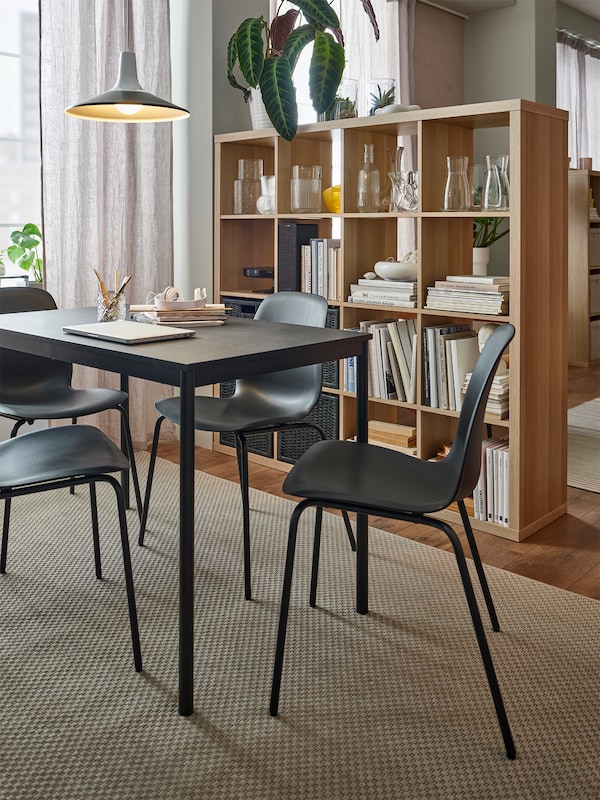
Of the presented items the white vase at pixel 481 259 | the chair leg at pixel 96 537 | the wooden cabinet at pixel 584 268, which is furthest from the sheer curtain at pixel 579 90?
the chair leg at pixel 96 537

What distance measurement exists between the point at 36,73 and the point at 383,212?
5.83ft

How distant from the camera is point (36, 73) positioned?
3818 millimetres

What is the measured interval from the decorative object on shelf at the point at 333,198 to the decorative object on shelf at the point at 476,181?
2.10ft

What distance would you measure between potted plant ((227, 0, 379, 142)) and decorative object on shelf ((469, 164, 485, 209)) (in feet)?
2.57

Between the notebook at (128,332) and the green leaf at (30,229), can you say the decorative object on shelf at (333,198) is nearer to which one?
the green leaf at (30,229)

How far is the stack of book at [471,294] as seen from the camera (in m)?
2.86

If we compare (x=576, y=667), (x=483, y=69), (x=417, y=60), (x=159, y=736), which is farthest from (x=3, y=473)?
(x=483, y=69)

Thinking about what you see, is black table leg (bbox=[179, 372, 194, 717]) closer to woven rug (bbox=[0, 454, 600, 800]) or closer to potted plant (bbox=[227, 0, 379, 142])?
woven rug (bbox=[0, 454, 600, 800])

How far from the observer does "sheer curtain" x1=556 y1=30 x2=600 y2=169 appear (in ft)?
23.2

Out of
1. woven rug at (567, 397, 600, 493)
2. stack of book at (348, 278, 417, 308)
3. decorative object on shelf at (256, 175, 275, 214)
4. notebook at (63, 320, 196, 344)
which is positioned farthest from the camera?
decorative object on shelf at (256, 175, 275, 214)

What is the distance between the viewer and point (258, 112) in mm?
3758

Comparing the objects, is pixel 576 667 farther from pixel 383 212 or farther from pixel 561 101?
pixel 561 101

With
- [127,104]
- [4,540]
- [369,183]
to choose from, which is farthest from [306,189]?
[4,540]

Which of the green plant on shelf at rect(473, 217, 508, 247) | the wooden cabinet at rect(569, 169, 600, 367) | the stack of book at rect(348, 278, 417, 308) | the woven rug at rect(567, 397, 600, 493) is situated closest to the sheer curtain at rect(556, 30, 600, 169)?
the wooden cabinet at rect(569, 169, 600, 367)
